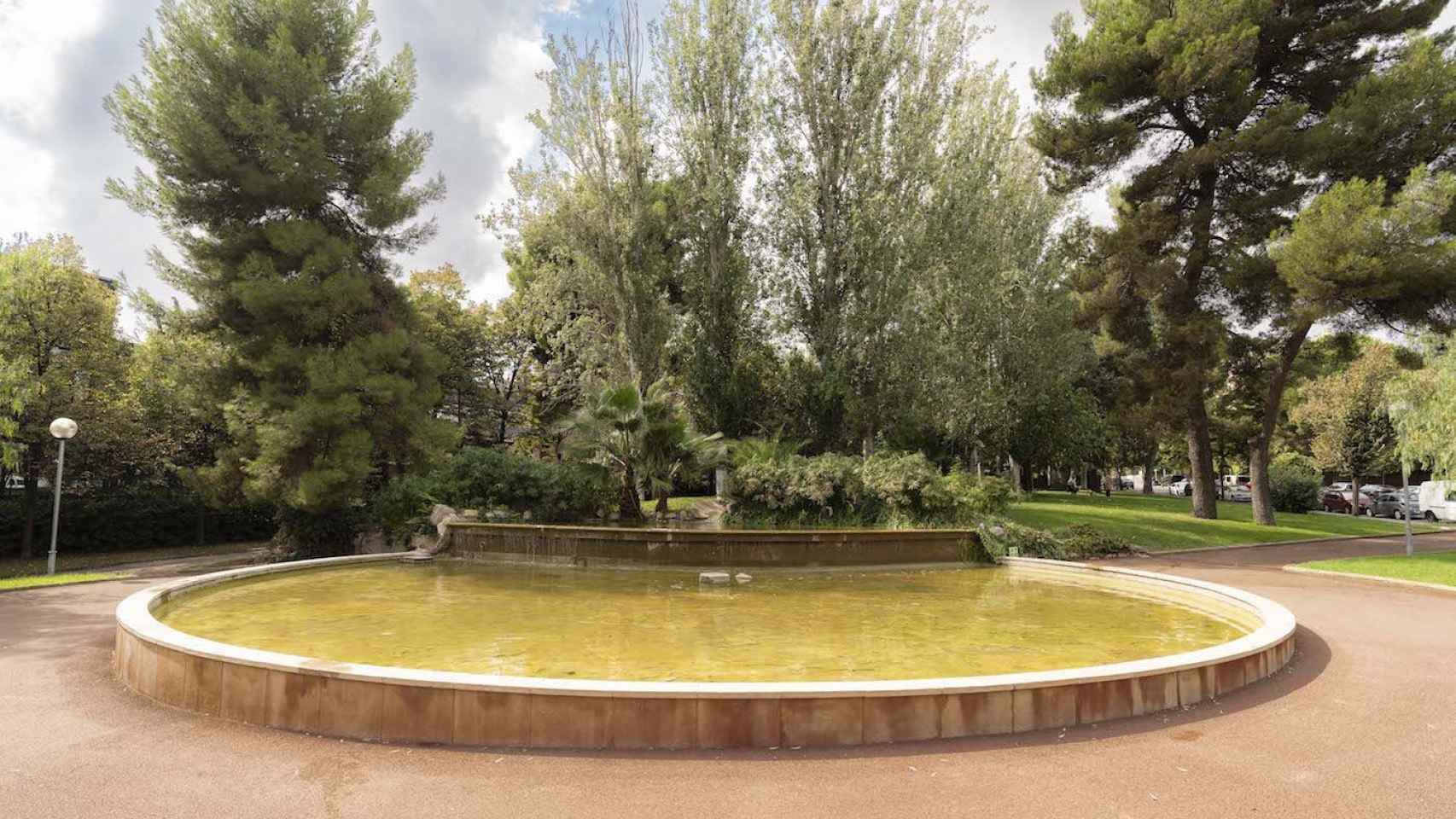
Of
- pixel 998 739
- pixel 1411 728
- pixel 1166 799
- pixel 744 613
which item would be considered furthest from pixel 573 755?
pixel 1411 728

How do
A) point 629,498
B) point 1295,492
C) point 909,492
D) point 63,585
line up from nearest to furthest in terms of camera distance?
point 63,585, point 909,492, point 629,498, point 1295,492

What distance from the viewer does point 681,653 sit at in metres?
6.62

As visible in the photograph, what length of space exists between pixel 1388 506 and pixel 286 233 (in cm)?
4582

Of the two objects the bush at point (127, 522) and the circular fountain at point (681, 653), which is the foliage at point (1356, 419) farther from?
the bush at point (127, 522)

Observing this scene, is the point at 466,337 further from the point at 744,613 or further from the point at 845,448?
the point at 744,613

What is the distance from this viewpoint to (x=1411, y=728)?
5.14m

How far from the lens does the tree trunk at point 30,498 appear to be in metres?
18.8

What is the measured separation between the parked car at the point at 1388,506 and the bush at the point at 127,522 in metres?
46.1

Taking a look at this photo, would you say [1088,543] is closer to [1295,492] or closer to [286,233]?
[286,233]

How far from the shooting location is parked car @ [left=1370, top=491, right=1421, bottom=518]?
34375 millimetres

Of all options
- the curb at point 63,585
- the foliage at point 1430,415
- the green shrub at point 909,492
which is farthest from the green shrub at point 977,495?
the curb at point 63,585

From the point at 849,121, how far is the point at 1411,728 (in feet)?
62.4

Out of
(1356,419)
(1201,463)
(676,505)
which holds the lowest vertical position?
(676,505)

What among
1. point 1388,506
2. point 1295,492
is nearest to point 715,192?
point 1295,492
